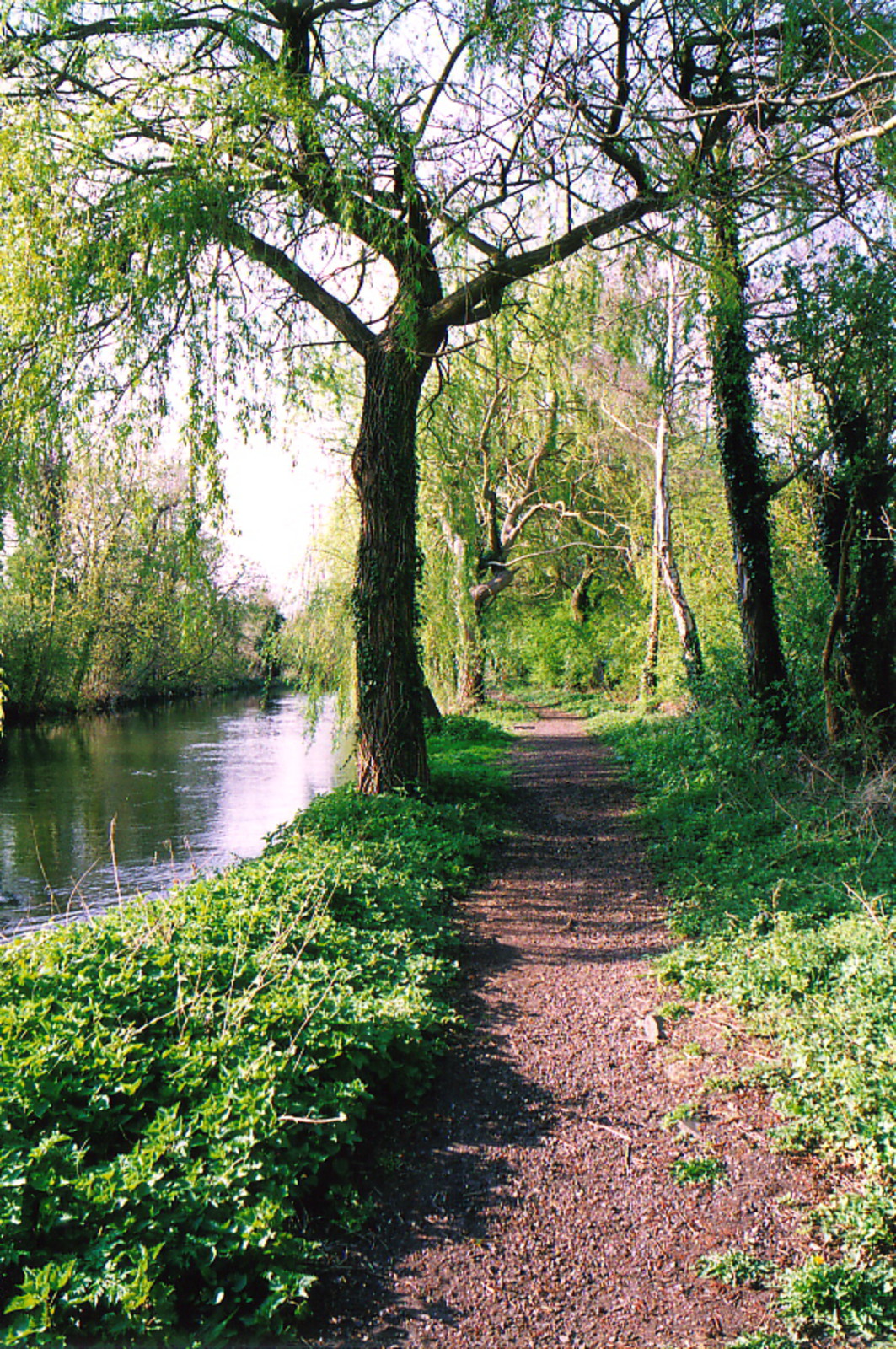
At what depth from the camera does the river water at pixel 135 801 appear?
32.4 feet

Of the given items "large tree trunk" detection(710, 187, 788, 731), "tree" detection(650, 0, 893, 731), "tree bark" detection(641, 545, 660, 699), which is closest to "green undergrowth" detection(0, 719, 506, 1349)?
"tree" detection(650, 0, 893, 731)

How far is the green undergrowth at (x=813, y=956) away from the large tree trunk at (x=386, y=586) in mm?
2562

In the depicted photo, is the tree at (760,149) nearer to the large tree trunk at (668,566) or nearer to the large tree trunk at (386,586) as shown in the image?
the large tree trunk at (386,586)

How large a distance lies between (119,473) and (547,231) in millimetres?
4610

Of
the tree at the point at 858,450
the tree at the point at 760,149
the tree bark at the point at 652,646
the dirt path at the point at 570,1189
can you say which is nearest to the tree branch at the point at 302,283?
the tree at the point at 760,149

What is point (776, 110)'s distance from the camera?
6477 millimetres

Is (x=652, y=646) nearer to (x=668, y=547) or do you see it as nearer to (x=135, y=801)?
(x=668, y=547)

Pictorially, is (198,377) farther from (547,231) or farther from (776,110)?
(776,110)

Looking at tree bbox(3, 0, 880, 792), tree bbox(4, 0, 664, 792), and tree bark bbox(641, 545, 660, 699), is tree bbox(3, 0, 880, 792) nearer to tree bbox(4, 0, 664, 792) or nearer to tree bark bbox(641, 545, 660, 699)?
tree bbox(4, 0, 664, 792)

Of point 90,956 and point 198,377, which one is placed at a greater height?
point 198,377

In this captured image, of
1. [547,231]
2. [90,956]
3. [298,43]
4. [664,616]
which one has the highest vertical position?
[298,43]

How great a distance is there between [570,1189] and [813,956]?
1756mm

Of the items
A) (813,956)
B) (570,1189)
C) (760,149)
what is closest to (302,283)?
(760,149)

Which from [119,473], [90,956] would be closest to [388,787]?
[119,473]
